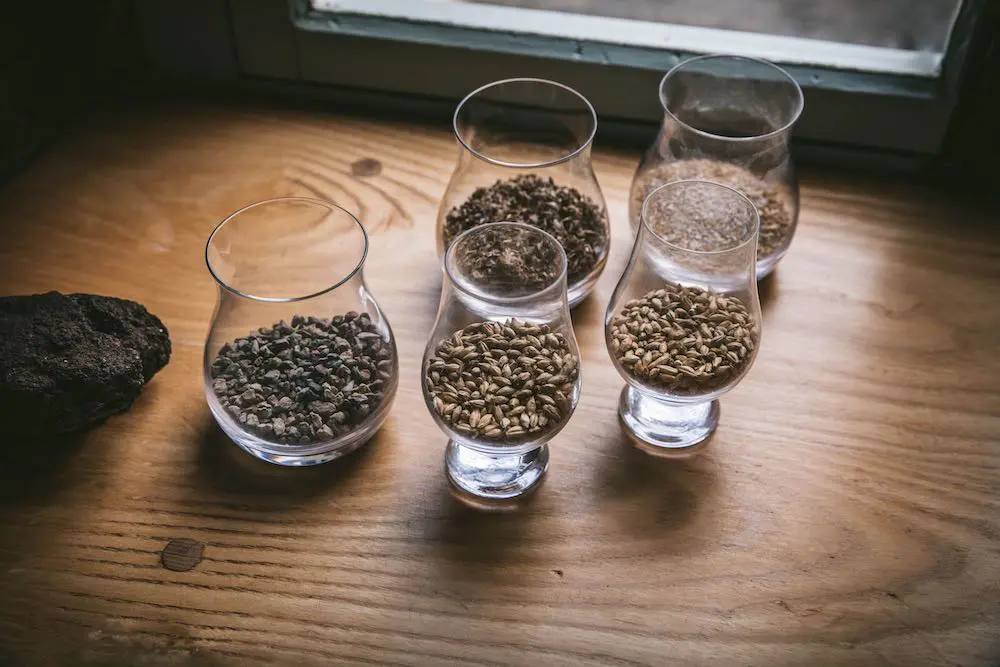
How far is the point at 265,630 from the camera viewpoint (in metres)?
0.81

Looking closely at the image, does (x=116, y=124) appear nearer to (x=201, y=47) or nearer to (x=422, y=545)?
(x=201, y=47)

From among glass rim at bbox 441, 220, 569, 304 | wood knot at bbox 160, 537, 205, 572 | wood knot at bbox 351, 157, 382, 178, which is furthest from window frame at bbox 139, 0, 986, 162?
wood knot at bbox 160, 537, 205, 572

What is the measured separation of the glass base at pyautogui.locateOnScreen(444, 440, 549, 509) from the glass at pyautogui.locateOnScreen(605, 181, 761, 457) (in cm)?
12

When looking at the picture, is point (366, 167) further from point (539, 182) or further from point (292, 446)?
point (292, 446)

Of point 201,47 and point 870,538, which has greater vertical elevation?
point 201,47

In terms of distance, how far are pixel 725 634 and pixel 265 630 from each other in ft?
1.24

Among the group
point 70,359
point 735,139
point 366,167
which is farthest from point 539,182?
point 70,359

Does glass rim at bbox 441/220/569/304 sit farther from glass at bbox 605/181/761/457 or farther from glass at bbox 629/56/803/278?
glass at bbox 629/56/803/278

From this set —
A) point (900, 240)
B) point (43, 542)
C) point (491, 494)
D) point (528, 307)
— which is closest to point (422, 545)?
Answer: point (491, 494)

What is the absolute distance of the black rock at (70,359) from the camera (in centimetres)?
88

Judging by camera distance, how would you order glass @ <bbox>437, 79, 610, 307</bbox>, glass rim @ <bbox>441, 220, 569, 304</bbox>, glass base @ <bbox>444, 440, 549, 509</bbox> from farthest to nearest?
1. glass @ <bbox>437, 79, 610, 307</bbox>
2. glass base @ <bbox>444, 440, 549, 509</bbox>
3. glass rim @ <bbox>441, 220, 569, 304</bbox>

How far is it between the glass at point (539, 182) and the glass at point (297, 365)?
0.13m

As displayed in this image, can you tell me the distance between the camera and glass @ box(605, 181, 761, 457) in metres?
0.88

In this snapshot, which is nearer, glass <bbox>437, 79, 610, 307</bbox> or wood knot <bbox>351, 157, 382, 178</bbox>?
glass <bbox>437, 79, 610, 307</bbox>
